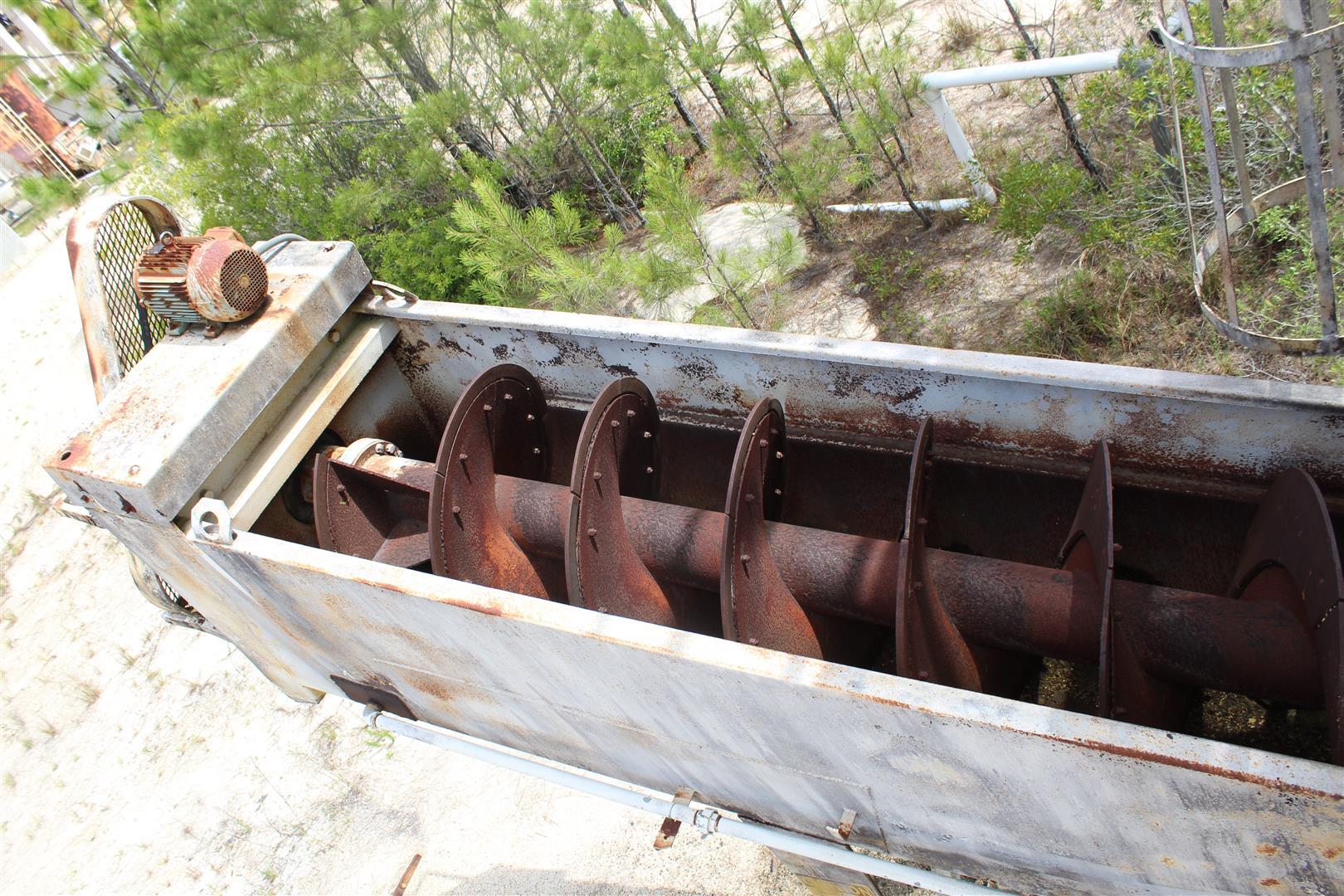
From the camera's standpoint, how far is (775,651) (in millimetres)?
1989

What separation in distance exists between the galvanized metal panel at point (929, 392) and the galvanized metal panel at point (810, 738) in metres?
1.00

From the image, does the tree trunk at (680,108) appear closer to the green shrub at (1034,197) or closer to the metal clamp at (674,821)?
the green shrub at (1034,197)

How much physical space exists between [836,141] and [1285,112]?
2.60 meters

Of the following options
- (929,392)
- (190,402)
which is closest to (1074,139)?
(929,392)

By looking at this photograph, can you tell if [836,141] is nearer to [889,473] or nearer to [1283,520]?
[889,473]

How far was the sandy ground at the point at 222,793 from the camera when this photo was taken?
145 inches

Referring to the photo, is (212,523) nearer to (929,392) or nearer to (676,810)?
(676,810)

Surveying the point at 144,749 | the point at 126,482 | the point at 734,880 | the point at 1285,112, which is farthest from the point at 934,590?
the point at 144,749

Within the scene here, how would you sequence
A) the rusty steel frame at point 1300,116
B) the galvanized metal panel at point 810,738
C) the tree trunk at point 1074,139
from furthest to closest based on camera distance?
the tree trunk at point 1074,139 < the rusty steel frame at point 1300,116 < the galvanized metal panel at point 810,738

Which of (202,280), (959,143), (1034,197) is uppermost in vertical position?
(202,280)

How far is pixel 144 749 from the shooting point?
5.16m

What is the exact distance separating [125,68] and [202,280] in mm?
5544

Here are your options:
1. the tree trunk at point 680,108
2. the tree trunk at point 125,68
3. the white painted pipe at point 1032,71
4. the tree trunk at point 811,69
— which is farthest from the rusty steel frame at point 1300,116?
the tree trunk at point 125,68

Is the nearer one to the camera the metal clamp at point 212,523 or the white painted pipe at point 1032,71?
the metal clamp at point 212,523
